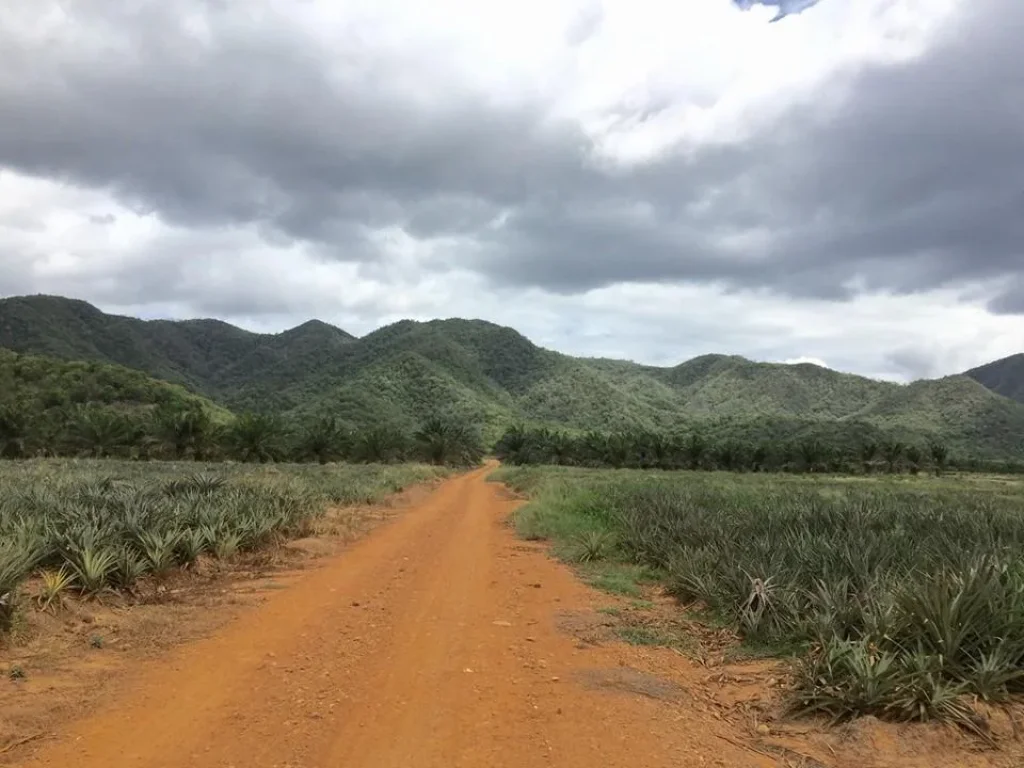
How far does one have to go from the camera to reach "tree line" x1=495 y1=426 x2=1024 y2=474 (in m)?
82.2

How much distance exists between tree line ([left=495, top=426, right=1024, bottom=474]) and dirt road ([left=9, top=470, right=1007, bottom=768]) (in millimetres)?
75000

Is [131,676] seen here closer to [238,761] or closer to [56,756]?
[56,756]

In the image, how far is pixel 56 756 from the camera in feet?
14.8

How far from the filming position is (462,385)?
5384 inches

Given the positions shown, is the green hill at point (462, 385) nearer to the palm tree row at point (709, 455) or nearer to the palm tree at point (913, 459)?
the palm tree at point (913, 459)

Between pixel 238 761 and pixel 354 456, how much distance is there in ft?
211

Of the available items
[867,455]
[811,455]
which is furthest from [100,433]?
[867,455]

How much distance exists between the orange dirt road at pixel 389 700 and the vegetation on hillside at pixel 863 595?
1.15 m

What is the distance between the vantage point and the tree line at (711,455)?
270 feet

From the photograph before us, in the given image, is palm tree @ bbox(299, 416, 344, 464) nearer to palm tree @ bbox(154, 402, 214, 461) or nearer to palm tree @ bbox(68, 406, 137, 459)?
palm tree @ bbox(154, 402, 214, 461)

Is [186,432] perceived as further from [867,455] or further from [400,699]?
[867,455]

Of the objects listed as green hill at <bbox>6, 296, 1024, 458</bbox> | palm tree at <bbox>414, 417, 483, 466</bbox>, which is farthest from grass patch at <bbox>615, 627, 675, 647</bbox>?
green hill at <bbox>6, 296, 1024, 458</bbox>

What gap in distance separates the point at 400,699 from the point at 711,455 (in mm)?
82379

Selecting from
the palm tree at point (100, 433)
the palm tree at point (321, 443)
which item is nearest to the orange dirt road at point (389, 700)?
the palm tree at point (100, 433)
